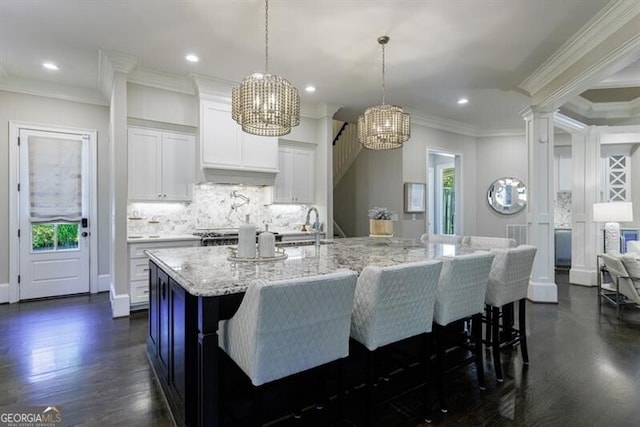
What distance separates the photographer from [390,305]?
5.50 feet

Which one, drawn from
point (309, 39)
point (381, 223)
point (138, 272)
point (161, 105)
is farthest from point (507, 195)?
point (138, 272)

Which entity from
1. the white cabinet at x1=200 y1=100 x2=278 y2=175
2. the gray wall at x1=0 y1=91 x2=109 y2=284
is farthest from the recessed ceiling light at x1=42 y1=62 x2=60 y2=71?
the white cabinet at x1=200 y1=100 x2=278 y2=175

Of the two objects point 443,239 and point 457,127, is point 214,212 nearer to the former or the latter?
point 443,239

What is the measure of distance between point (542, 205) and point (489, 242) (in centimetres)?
181

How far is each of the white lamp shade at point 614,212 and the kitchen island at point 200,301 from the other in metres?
4.09

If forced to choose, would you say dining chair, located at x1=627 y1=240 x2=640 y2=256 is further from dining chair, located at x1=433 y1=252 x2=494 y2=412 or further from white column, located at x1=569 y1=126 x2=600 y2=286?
dining chair, located at x1=433 y1=252 x2=494 y2=412

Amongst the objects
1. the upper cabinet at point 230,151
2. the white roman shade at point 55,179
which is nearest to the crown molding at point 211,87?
the upper cabinet at point 230,151

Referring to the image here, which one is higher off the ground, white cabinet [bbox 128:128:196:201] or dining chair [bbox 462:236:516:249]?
white cabinet [bbox 128:128:196:201]

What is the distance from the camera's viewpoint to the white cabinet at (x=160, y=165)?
13.6 feet

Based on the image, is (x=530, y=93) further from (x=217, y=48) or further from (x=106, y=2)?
(x=106, y=2)

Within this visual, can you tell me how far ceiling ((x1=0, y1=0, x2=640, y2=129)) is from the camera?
2.85 m

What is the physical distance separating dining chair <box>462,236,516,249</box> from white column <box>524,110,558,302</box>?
166 cm

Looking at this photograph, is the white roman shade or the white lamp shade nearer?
the white roman shade

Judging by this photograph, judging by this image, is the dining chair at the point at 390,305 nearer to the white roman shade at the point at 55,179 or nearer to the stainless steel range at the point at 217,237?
the stainless steel range at the point at 217,237
